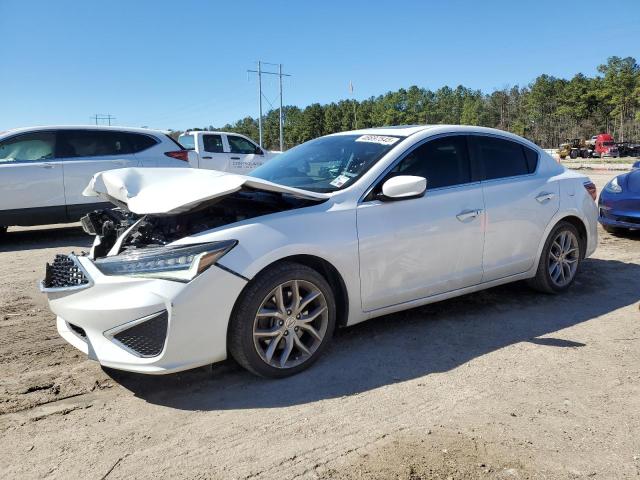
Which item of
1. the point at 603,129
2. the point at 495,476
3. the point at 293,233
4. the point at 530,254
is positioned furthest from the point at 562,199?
the point at 603,129

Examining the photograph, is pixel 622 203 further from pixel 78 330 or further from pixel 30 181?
pixel 30 181

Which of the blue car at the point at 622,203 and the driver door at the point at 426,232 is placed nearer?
the driver door at the point at 426,232

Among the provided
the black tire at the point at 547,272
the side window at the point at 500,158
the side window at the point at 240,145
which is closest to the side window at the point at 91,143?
the side window at the point at 500,158

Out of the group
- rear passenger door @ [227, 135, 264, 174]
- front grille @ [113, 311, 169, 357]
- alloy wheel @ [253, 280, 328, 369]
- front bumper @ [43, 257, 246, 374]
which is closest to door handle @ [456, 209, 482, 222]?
alloy wheel @ [253, 280, 328, 369]

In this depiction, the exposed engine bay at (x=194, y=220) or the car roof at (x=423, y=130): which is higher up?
the car roof at (x=423, y=130)

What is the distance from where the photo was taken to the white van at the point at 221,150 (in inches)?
579

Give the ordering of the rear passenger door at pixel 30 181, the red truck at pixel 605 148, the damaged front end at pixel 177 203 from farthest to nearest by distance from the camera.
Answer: the red truck at pixel 605 148 → the rear passenger door at pixel 30 181 → the damaged front end at pixel 177 203

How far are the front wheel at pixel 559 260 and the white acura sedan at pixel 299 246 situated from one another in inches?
1.1

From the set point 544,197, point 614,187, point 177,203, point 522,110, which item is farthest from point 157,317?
point 522,110

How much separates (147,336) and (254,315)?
2.00 feet

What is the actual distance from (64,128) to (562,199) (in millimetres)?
7130

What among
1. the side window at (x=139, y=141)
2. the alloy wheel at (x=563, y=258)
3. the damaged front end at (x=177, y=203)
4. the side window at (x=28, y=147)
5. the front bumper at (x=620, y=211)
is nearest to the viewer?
the damaged front end at (x=177, y=203)

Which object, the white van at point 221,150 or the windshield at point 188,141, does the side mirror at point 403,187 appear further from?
the windshield at point 188,141

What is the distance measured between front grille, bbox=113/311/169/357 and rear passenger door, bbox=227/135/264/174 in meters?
12.2
